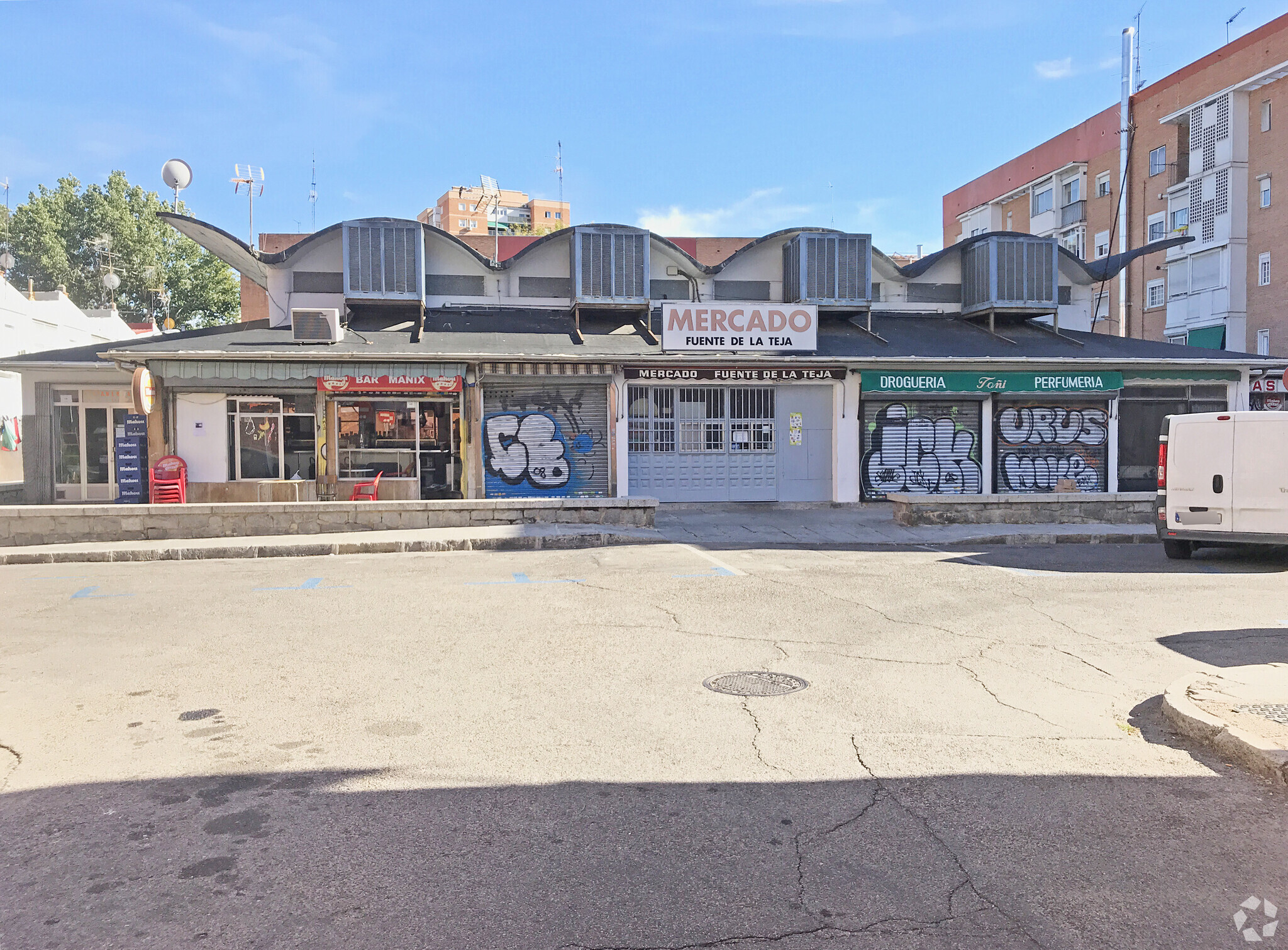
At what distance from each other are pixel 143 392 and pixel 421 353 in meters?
5.16

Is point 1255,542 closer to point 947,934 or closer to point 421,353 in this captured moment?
point 947,934

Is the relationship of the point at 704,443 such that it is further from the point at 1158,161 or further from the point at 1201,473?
the point at 1158,161

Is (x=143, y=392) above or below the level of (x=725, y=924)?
above

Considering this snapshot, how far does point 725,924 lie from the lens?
3.12 meters

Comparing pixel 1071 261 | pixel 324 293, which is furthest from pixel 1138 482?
pixel 324 293

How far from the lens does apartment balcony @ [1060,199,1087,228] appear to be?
145 ft

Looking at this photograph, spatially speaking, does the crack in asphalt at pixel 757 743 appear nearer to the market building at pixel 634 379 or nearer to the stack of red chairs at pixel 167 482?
the market building at pixel 634 379

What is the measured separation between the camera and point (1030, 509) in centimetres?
1617

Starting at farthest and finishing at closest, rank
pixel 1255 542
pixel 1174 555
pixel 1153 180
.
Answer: pixel 1153 180 → pixel 1174 555 → pixel 1255 542

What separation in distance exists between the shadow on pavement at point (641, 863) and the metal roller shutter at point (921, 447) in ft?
53.3

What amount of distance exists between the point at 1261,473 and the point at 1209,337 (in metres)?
29.6

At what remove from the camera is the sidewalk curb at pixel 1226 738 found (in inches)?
172

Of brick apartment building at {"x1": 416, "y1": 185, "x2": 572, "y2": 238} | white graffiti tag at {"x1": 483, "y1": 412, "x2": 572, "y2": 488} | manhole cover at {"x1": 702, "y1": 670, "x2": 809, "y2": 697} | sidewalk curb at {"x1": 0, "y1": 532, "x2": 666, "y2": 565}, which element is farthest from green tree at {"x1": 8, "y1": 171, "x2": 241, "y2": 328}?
manhole cover at {"x1": 702, "y1": 670, "x2": 809, "y2": 697}

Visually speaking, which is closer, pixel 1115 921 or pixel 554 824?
pixel 1115 921
